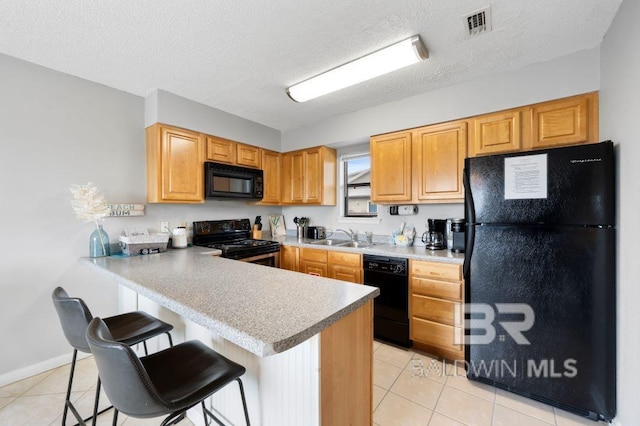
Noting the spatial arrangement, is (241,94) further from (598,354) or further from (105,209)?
(598,354)

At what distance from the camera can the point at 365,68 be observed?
204 centimetres

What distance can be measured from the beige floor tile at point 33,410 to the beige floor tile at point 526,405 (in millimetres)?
2933

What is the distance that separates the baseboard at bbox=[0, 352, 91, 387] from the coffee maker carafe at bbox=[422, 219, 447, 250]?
3.42 meters

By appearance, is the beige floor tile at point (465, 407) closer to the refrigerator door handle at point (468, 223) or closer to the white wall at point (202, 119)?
the refrigerator door handle at point (468, 223)

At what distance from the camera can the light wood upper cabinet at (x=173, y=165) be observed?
264cm


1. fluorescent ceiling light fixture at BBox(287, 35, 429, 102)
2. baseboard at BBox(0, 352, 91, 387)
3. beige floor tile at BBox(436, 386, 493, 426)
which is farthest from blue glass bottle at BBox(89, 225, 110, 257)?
beige floor tile at BBox(436, 386, 493, 426)

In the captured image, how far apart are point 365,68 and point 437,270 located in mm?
1765

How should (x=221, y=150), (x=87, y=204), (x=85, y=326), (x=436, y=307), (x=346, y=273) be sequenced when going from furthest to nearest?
(x=221, y=150) → (x=346, y=273) → (x=436, y=307) → (x=87, y=204) → (x=85, y=326)

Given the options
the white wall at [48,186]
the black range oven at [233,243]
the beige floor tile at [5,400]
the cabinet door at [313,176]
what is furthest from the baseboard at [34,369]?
the cabinet door at [313,176]

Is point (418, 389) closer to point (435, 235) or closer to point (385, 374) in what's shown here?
point (385, 374)

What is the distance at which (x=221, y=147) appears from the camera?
314 centimetres

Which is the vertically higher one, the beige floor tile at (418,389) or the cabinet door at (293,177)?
the cabinet door at (293,177)

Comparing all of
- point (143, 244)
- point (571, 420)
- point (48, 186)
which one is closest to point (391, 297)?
point (571, 420)

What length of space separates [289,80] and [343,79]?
0.50 meters
